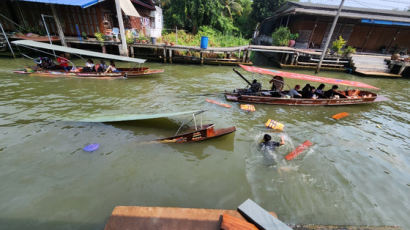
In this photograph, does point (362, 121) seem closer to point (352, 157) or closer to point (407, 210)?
point (352, 157)

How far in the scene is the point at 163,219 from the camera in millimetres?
2400

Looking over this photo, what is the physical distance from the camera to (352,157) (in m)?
6.45

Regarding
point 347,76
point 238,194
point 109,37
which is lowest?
point 238,194

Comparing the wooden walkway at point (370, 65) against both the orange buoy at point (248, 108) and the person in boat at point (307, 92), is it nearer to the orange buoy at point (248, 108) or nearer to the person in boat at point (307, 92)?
the person in boat at point (307, 92)

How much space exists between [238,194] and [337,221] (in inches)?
95.3

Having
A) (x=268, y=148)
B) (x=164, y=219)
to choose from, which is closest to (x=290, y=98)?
(x=268, y=148)

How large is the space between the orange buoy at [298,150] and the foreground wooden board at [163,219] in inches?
182

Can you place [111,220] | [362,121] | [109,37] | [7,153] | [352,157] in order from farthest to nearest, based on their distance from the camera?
[109,37] < [362,121] < [352,157] < [7,153] < [111,220]

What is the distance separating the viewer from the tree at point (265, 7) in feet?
112

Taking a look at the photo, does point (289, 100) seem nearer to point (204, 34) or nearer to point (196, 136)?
point (196, 136)

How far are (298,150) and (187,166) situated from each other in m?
4.30

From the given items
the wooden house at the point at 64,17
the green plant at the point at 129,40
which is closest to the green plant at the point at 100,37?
the wooden house at the point at 64,17

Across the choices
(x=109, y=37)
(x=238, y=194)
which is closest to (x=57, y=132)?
(x=238, y=194)

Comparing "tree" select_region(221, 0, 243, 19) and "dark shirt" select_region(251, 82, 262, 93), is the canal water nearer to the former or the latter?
"dark shirt" select_region(251, 82, 262, 93)
